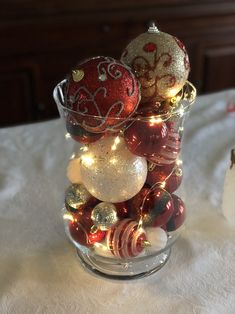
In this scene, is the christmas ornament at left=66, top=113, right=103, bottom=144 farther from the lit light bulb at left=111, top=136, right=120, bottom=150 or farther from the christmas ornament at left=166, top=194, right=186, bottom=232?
the christmas ornament at left=166, top=194, right=186, bottom=232

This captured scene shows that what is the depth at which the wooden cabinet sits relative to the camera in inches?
60.7

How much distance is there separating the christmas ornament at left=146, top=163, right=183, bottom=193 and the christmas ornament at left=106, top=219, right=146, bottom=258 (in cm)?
6

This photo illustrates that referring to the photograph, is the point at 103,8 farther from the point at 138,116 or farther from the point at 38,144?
the point at 138,116

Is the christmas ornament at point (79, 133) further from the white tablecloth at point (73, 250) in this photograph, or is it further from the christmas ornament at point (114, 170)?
the white tablecloth at point (73, 250)

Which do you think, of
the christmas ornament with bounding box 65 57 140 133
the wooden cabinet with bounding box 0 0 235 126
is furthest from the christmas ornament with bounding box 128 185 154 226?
the wooden cabinet with bounding box 0 0 235 126

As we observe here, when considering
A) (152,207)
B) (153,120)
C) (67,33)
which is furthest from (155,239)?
(67,33)

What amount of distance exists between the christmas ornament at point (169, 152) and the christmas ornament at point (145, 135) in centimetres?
1

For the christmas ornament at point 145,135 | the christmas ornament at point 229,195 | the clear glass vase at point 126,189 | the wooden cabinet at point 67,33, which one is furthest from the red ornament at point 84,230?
the wooden cabinet at point 67,33

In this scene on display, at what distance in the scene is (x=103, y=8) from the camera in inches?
63.0

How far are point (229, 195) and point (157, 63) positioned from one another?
0.25 metres

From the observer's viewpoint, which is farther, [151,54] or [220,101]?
[220,101]

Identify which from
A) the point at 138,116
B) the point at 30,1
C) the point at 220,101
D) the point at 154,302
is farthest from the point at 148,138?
the point at 30,1

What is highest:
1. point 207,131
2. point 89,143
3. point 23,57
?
point 89,143

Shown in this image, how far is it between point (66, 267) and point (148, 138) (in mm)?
215
